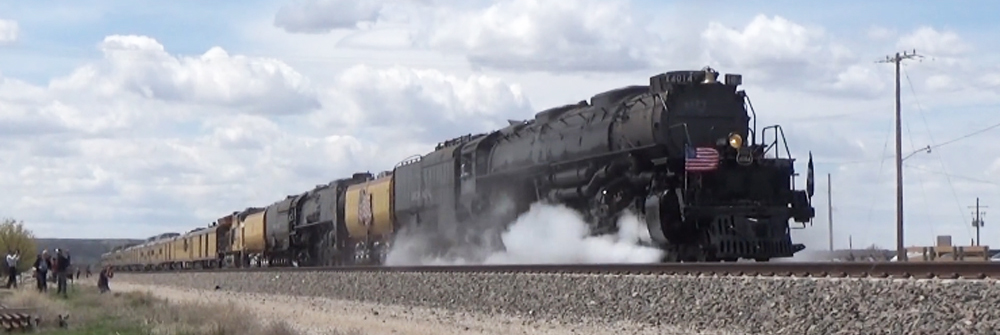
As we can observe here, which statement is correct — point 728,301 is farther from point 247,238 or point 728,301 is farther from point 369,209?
point 247,238

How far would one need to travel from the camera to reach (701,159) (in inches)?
795

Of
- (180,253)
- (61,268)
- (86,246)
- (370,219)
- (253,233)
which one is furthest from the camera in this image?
(86,246)

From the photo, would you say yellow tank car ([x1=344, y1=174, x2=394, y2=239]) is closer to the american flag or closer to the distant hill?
the american flag

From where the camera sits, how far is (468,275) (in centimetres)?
2166

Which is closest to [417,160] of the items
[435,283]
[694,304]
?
[435,283]

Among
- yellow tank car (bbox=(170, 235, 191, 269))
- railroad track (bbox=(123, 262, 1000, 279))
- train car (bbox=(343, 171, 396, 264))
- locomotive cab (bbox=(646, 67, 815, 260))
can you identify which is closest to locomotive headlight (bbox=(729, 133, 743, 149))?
locomotive cab (bbox=(646, 67, 815, 260))

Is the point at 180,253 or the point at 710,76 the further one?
the point at 180,253

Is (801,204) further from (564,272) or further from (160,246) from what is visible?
(160,246)

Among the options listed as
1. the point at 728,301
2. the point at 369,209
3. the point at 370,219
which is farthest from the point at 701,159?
the point at 369,209

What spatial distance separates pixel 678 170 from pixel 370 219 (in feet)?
54.6

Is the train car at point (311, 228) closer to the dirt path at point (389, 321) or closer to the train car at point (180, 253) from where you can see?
the dirt path at point (389, 321)

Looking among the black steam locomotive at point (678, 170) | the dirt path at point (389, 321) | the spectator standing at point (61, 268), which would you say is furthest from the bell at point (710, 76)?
the spectator standing at point (61, 268)

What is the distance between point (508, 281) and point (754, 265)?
5.86 metres

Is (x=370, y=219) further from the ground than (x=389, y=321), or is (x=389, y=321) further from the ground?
(x=370, y=219)
